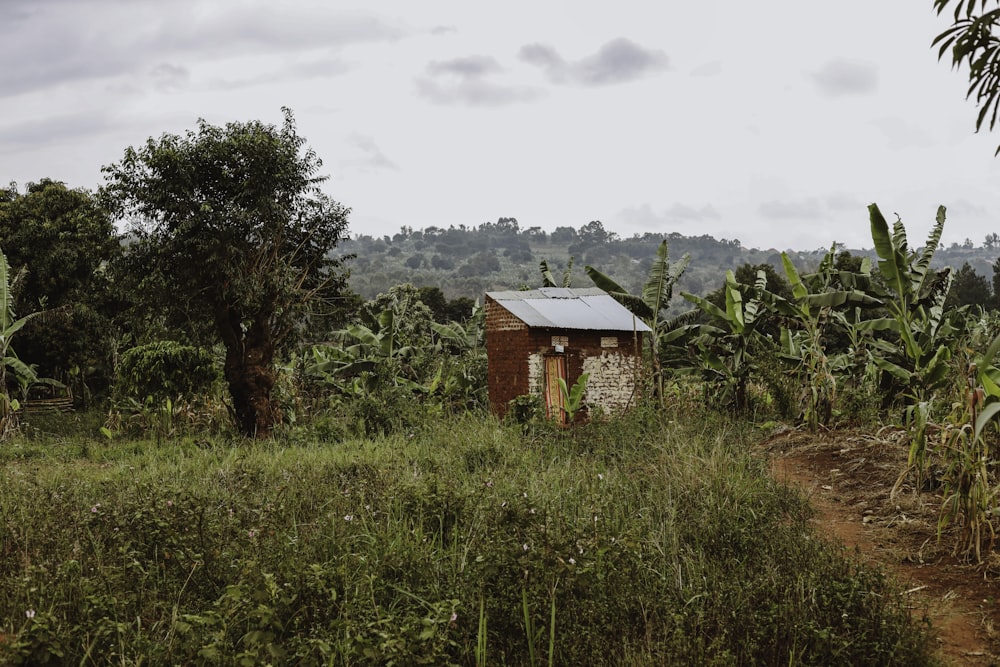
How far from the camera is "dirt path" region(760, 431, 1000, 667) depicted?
15.1ft

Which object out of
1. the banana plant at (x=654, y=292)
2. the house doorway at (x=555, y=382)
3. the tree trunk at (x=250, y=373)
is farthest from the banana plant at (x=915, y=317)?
the tree trunk at (x=250, y=373)

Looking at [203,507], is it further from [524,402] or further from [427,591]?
[524,402]

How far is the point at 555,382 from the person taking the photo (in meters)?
15.0

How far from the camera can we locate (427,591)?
4.44 meters

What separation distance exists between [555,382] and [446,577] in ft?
34.6

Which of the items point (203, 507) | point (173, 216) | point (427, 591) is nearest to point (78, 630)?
point (203, 507)

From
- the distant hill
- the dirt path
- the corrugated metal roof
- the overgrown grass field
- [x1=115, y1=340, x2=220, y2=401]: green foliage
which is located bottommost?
the dirt path

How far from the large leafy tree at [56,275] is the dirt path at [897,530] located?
17.3 m

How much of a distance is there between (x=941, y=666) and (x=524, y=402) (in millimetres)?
8256

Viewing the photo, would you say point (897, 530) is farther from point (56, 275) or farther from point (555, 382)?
point (56, 275)

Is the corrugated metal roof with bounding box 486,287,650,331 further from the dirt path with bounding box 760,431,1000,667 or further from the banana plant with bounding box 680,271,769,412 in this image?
the dirt path with bounding box 760,431,1000,667

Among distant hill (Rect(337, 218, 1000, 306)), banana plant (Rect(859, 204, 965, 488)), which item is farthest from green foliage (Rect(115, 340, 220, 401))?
distant hill (Rect(337, 218, 1000, 306))

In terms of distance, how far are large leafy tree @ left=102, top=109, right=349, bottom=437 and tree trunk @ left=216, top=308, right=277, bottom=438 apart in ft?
0.06

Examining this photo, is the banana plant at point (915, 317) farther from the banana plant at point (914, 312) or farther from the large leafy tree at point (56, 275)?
the large leafy tree at point (56, 275)
